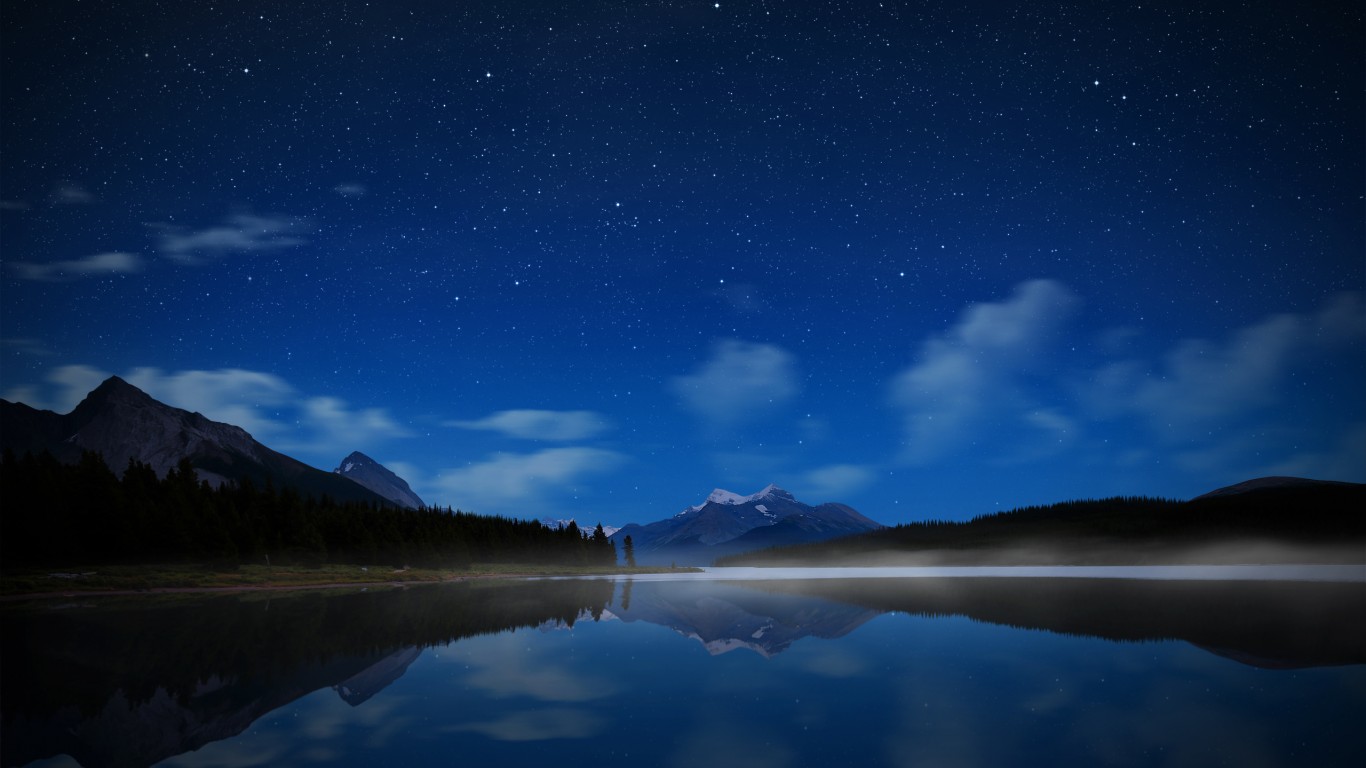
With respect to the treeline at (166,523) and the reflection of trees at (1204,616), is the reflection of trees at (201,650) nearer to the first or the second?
the reflection of trees at (1204,616)

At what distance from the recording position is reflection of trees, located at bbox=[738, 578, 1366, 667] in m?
22.5

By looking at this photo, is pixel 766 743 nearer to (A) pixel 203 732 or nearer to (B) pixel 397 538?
(A) pixel 203 732

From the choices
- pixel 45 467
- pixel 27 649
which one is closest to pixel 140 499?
pixel 45 467

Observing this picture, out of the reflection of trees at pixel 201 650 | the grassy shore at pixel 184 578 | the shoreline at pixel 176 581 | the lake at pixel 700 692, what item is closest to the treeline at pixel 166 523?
the grassy shore at pixel 184 578

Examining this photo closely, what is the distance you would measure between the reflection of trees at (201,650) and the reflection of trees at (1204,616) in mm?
22207

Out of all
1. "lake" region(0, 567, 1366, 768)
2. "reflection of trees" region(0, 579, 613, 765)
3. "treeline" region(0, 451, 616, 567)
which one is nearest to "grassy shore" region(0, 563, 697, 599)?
"treeline" region(0, 451, 616, 567)

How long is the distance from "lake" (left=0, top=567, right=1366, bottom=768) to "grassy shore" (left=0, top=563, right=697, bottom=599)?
106ft

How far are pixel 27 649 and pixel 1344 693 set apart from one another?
3838cm

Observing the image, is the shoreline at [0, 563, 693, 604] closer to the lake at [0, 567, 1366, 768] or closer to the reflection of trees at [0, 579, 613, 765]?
the reflection of trees at [0, 579, 613, 765]

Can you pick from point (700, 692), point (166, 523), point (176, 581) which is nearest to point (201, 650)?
point (700, 692)

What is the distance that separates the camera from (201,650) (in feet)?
80.5

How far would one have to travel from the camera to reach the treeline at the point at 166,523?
7788 cm

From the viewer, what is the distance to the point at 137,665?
70.7 ft

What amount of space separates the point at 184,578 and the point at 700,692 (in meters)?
68.8
